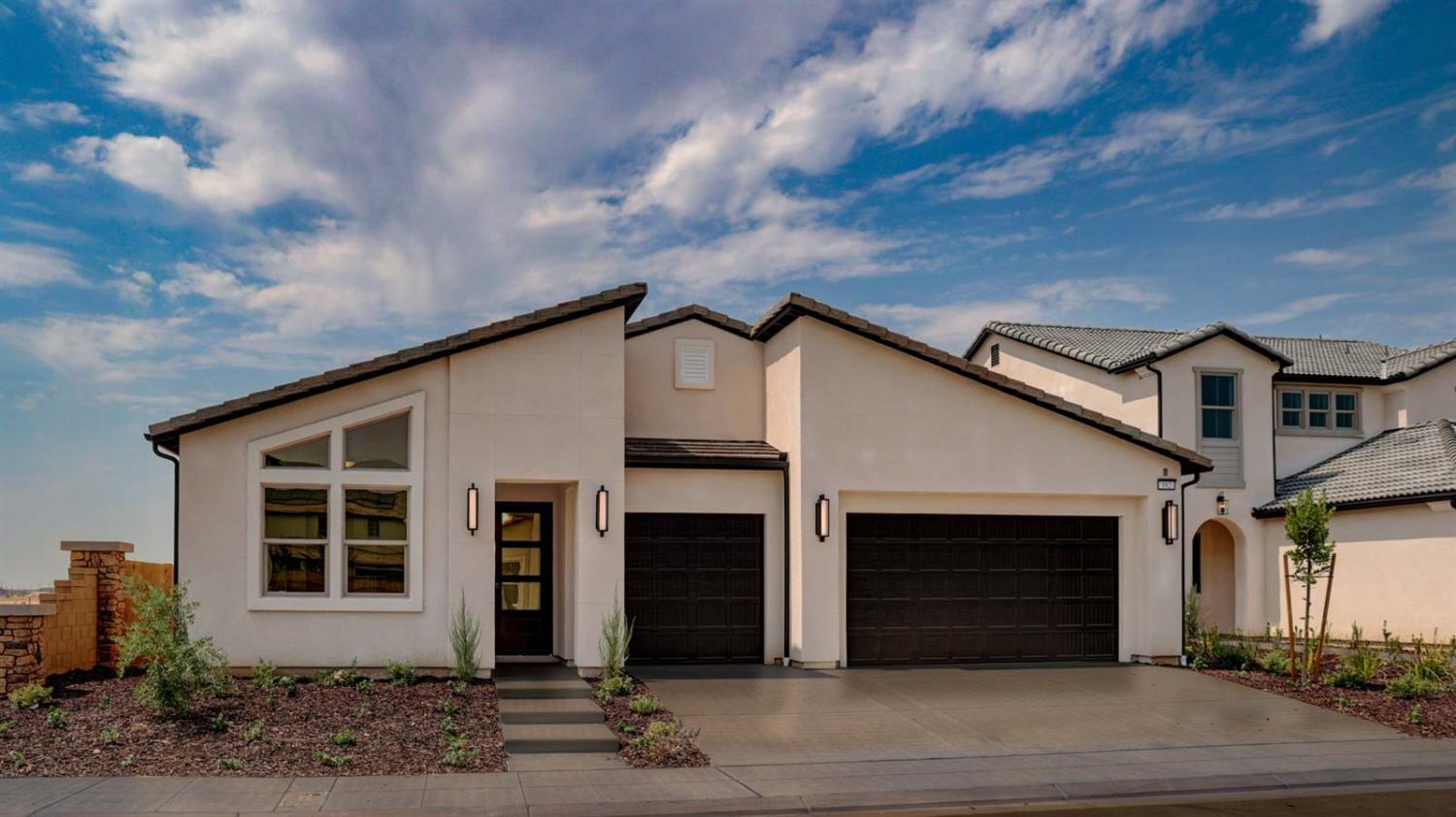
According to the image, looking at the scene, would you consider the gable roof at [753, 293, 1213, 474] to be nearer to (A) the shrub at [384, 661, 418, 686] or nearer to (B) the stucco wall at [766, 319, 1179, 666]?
(B) the stucco wall at [766, 319, 1179, 666]

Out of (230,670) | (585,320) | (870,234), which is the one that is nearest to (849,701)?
(585,320)

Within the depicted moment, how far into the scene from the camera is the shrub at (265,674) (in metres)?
13.0

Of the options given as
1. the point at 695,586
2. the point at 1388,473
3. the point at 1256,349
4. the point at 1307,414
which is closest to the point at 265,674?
the point at 695,586

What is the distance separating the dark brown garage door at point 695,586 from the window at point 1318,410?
47.2ft


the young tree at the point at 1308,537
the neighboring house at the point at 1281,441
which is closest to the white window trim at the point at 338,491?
the young tree at the point at 1308,537

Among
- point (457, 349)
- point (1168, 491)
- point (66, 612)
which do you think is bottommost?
point (66, 612)

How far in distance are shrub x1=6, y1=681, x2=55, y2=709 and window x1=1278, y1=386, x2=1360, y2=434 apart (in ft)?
74.8

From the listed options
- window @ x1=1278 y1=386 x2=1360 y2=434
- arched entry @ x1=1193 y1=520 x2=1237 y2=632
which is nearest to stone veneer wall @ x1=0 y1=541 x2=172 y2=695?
arched entry @ x1=1193 y1=520 x2=1237 y2=632

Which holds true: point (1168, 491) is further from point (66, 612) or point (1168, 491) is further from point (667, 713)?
point (66, 612)

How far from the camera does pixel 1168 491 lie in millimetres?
16781

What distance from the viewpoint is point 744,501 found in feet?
52.1

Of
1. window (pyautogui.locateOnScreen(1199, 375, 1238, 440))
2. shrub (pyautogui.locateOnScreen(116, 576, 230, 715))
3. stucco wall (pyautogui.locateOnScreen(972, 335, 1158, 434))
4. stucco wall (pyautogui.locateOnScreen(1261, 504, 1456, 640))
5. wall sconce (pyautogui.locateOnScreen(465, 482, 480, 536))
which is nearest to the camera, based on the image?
shrub (pyautogui.locateOnScreen(116, 576, 230, 715))

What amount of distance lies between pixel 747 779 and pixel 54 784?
5710 millimetres

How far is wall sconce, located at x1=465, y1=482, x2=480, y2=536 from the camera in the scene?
557 inches
